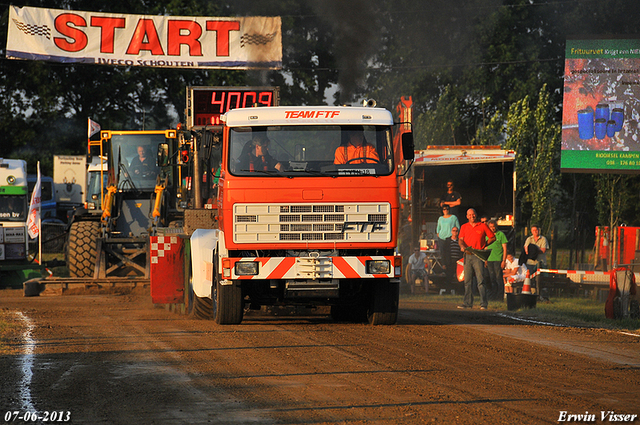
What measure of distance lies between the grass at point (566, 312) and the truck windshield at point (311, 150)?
14.3 ft

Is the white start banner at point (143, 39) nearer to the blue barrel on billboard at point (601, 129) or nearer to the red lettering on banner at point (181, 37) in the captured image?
the red lettering on banner at point (181, 37)

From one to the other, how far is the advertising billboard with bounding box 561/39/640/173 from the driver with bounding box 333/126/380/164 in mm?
13174

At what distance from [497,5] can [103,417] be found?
38.6 metres

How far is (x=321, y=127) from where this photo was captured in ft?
37.6

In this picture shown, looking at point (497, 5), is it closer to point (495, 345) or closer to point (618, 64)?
point (618, 64)

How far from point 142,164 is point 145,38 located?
6.28 meters

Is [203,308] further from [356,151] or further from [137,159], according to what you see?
[137,159]

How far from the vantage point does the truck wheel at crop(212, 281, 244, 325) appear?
39.2 feet

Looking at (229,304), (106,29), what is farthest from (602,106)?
(229,304)

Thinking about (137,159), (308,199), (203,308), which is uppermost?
(137,159)

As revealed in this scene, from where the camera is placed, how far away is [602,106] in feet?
75.4

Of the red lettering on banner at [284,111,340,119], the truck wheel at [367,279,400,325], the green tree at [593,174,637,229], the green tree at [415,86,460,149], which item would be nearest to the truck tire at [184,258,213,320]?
the truck wheel at [367,279,400,325]

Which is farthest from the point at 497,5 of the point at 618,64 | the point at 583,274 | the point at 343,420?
the point at 343,420

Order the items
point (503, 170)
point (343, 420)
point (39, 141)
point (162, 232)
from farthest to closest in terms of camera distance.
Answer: point (39, 141)
point (503, 170)
point (162, 232)
point (343, 420)
